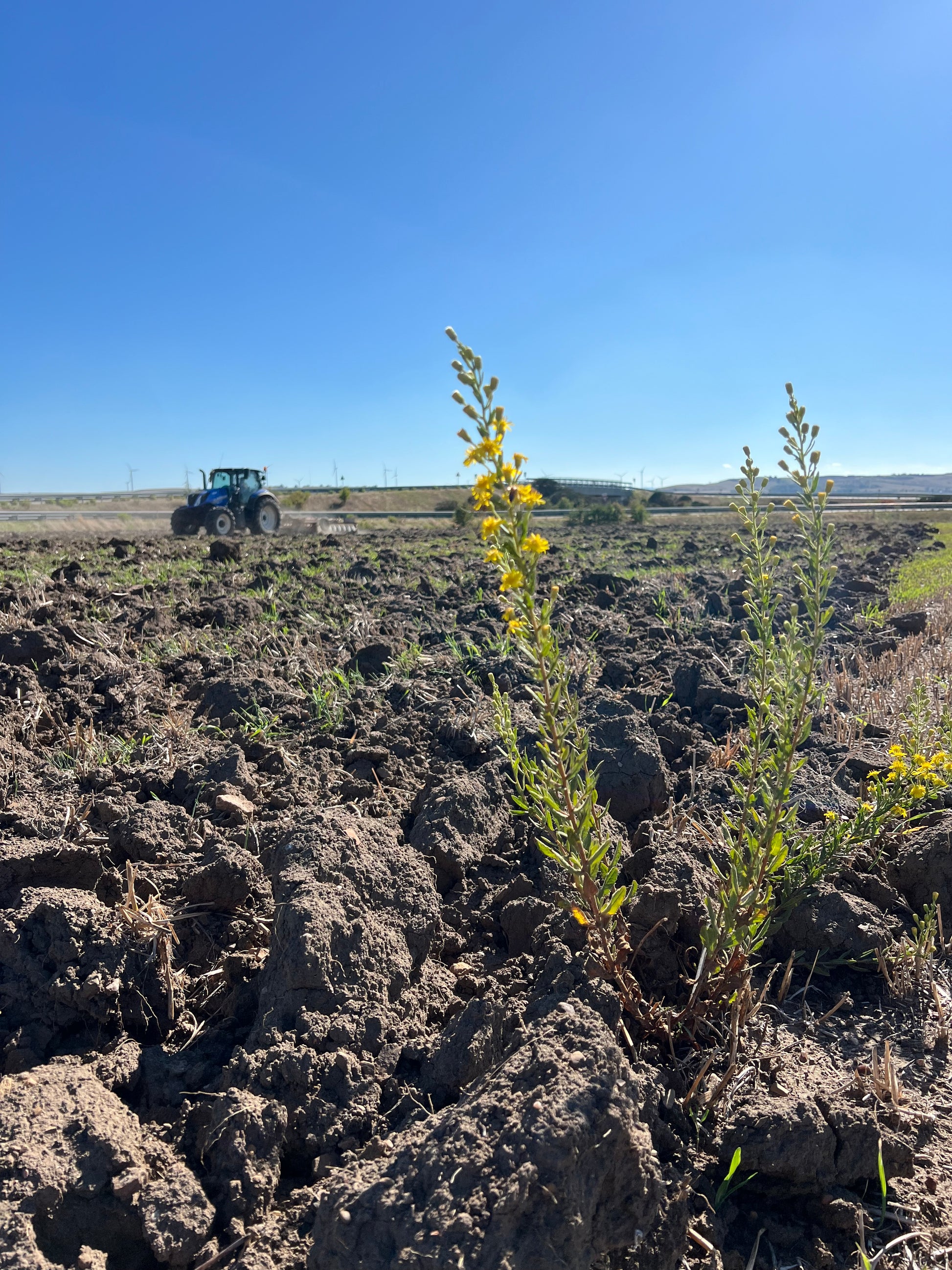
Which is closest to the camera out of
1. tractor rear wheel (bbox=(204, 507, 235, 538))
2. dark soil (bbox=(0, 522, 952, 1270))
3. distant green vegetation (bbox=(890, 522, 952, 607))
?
dark soil (bbox=(0, 522, 952, 1270))

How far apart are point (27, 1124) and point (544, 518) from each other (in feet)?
126

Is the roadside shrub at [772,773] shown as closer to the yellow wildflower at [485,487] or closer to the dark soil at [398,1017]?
the dark soil at [398,1017]

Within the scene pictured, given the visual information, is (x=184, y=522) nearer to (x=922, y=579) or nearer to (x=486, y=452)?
(x=922, y=579)

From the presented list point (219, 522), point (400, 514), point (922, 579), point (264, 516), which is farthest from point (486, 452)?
point (400, 514)

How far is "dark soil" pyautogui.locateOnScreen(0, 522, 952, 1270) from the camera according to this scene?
1715 mm

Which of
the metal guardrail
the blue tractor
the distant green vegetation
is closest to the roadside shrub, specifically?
the distant green vegetation

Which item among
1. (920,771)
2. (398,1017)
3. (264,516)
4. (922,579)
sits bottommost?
(398,1017)

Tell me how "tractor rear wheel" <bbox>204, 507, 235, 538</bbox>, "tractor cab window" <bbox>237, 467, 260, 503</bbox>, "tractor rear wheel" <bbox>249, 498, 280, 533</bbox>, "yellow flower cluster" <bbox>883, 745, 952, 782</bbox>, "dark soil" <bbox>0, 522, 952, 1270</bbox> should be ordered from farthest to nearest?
"tractor rear wheel" <bbox>249, 498, 280, 533</bbox> < "tractor cab window" <bbox>237, 467, 260, 503</bbox> < "tractor rear wheel" <bbox>204, 507, 235, 538</bbox> < "yellow flower cluster" <bbox>883, 745, 952, 782</bbox> < "dark soil" <bbox>0, 522, 952, 1270</bbox>

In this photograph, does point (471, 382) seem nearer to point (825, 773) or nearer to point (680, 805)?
point (680, 805)

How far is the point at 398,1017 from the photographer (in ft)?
7.79

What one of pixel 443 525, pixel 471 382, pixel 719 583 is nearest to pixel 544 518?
pixel 443 525

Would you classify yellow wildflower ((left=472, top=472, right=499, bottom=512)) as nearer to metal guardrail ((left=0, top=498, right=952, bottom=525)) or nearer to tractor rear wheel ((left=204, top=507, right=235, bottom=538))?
tractor rear wheel ((left=204, top=507, right=235, bottom=538))

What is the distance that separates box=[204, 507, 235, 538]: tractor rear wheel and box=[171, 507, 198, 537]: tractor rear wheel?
39cm

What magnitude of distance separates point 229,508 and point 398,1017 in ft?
75.2
